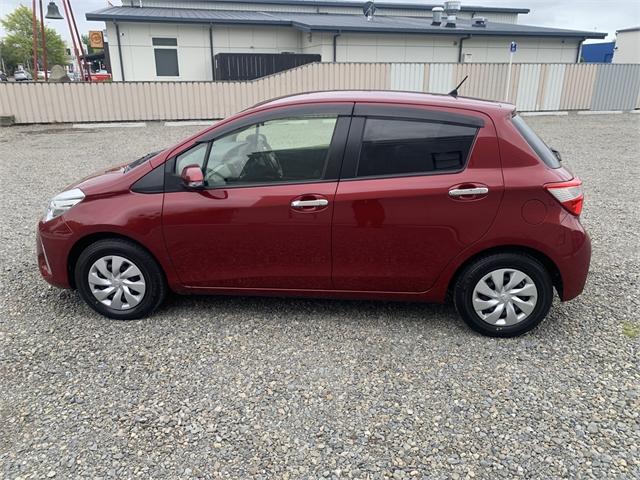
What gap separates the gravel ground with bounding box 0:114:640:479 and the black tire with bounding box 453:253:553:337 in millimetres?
108

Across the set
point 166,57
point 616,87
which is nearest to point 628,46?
point 616,87

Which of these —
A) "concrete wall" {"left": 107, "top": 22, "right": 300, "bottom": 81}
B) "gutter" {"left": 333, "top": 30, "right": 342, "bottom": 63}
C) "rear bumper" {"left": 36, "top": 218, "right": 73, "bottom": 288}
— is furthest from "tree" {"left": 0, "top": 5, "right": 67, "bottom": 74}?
"rear bumper" {"left": 36, "top": 218, "right": 73, "bottom": 288}

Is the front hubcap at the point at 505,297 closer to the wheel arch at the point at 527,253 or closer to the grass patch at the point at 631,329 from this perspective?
the wheel arch at the point at 527,253

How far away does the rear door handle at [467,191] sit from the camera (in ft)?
10.7

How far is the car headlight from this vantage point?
3.68 meters

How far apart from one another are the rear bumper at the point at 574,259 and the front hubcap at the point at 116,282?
302 cm

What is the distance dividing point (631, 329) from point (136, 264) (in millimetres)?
3732

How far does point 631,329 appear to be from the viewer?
12.2 ft

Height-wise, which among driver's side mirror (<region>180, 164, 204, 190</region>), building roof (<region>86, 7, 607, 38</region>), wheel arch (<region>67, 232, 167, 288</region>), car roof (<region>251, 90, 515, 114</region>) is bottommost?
wheel arch (<region>67, 232, 167, 288</region>)

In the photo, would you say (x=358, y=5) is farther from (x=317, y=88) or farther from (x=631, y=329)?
→ (x=631, y=329)

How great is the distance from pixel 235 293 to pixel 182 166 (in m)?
1.02

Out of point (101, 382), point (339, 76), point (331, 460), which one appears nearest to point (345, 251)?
point (331, 460)

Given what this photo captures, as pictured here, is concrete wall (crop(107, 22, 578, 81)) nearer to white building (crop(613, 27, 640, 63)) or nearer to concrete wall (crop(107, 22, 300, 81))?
concrete wall (crop(107, 22, 300, 81))

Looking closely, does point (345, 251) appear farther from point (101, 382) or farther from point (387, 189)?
point (101, 382)
